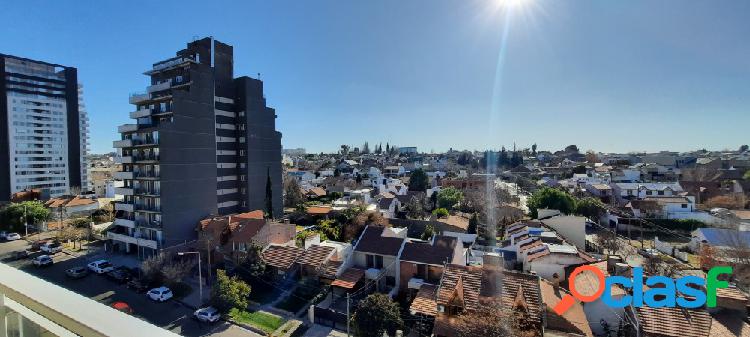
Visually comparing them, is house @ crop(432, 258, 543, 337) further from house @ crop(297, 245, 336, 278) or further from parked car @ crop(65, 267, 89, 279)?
parked car @ crop(65, 267, 89, 279)

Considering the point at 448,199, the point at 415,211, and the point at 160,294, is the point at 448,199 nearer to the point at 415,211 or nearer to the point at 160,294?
the point at 415,211

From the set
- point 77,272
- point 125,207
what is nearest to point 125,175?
point 125,207

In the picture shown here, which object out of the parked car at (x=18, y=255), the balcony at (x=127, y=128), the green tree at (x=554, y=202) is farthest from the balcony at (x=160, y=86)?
the green tree at (x=554, y=202)

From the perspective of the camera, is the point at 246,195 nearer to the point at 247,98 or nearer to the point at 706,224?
the point at 247,98

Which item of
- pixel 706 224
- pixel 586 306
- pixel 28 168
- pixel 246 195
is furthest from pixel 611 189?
pixel 28 168

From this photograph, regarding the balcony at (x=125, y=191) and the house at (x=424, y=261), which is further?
the balcony at (x=125, y=191)

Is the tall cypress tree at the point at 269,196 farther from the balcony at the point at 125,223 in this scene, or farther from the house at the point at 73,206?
the house at the point at 73,206
